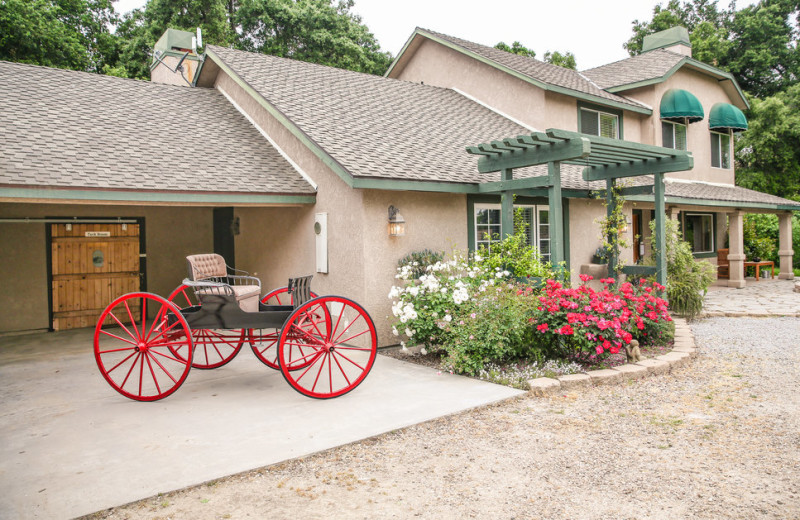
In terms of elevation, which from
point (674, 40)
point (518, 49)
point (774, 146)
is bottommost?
point (774, 146)

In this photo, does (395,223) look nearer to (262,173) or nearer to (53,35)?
(262,173)

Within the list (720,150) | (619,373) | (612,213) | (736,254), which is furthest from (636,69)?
(619,373)

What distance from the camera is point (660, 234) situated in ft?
31.1

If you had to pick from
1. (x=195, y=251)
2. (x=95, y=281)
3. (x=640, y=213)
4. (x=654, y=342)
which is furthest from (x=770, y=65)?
(x=95, y=281)

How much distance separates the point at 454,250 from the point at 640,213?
10060 mm

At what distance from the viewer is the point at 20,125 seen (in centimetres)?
828

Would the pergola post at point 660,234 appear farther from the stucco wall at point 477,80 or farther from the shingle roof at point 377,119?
the stucco wall at point 477,80

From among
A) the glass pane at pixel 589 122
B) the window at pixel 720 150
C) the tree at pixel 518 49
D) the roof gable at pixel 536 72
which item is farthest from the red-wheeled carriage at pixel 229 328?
the tree at pixel 518 49

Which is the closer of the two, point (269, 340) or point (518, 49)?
point (269, 340)

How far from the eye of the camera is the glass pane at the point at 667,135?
50.2 ft

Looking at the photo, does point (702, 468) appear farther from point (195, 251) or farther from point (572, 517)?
point (195, 251)

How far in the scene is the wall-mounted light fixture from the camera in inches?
320

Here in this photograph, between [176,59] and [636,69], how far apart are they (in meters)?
13.1

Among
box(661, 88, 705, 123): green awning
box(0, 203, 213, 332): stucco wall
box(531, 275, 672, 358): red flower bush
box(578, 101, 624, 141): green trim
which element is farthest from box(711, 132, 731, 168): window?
box(0, 203, 213, 332): stucco wall
